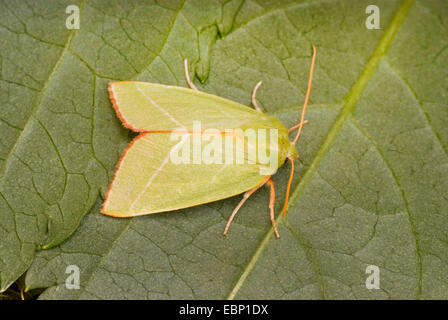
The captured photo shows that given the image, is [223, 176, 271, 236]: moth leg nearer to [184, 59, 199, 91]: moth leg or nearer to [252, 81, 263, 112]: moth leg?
[252, 81, 263, 112]: moth leg

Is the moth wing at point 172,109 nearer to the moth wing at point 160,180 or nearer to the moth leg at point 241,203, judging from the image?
the moth wing at point 160,180

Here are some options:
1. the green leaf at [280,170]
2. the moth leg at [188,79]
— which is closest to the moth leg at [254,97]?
the green leaf at [280,170]

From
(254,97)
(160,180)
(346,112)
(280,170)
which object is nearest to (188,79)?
(254,97)

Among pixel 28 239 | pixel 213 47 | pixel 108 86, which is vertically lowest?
pixel 28 239

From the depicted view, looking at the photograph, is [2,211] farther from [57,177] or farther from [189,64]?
[189,64]

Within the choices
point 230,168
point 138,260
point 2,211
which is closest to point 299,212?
point 230,168

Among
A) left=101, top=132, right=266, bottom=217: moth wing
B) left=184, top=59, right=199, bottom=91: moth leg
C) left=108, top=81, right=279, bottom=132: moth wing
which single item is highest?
left=184, top=59, right=199, bottom=91: moth leg

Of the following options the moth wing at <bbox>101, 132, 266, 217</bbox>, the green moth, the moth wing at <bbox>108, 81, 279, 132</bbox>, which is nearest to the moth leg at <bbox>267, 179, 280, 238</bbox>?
the green moth
